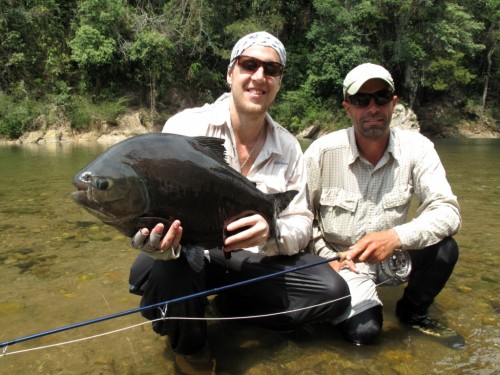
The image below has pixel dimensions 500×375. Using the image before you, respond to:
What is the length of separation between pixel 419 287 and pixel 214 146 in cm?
182

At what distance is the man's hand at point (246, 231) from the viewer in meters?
2.54

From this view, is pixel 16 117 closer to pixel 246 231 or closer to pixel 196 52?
pixel 196 52

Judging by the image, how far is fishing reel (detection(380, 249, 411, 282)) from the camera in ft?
10.4

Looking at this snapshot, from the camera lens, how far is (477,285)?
3994 mm

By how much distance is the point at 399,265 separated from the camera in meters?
3.21

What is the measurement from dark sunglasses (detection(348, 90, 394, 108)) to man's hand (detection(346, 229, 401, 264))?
1.00 metres

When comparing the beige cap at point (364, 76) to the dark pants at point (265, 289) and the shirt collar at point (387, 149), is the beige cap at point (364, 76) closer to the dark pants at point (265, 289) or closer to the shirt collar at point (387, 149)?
the shirt collar at point (387, 149)

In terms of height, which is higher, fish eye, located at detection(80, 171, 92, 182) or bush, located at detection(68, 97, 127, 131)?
fish eye, located at detection(80, 171, 92, 182)

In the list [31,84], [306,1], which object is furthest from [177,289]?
[306,1]

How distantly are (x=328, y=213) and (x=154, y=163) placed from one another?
1662 mm

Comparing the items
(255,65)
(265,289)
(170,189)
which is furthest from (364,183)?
(170,189)

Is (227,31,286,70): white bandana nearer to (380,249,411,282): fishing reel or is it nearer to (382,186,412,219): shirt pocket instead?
(382,186,412,219): shirt pocket

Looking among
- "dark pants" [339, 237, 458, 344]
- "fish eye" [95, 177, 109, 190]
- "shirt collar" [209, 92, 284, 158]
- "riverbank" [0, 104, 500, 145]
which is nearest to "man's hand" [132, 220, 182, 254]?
"fish eye" [95, 177, 109, 190]

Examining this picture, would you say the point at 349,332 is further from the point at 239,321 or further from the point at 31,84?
the point at 31,84
